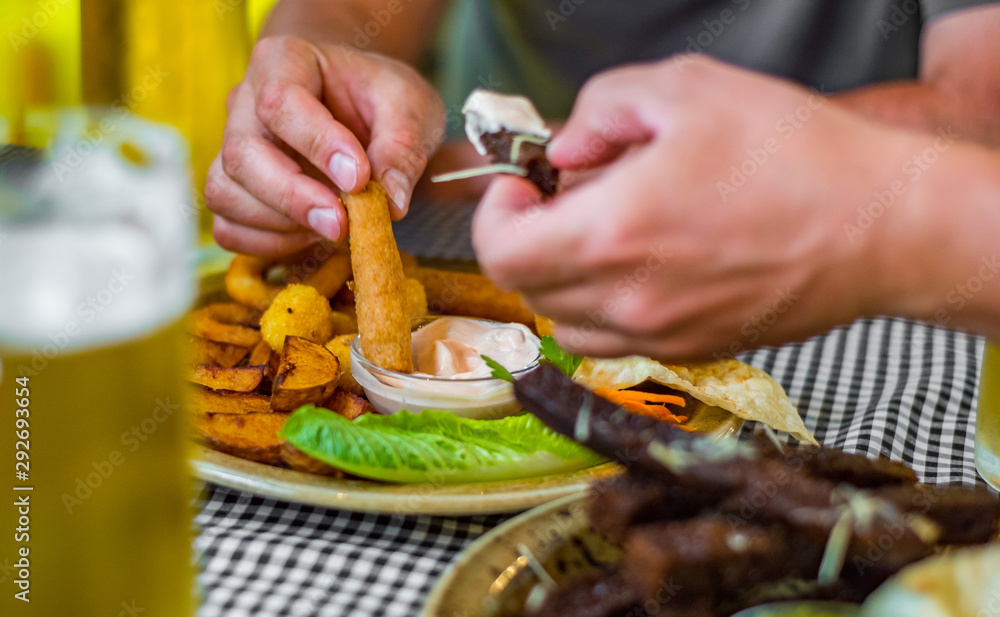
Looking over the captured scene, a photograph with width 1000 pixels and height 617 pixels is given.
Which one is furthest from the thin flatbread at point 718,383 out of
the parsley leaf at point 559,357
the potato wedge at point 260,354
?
the potato wedge at point 260,354

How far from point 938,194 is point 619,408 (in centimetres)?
41

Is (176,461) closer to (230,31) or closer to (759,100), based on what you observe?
(759,100)

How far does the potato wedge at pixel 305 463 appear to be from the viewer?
1182 mm

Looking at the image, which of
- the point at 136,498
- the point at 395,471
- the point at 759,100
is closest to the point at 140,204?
the point at 136,498

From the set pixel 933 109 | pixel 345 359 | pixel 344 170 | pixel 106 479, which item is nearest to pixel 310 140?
pixel 344 170

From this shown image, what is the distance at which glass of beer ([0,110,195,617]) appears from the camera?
0.62m

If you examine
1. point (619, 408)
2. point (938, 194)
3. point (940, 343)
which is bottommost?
point (940, 343)

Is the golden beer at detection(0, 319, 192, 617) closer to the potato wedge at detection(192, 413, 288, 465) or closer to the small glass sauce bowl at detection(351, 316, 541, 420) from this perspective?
the potato wedge at detection(192, 413, 288, 465)

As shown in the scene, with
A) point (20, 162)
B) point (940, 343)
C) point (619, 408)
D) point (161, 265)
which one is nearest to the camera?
point (161, 265)

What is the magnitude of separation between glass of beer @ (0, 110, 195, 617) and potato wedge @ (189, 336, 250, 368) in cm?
72

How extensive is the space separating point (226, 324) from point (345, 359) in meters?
0.33

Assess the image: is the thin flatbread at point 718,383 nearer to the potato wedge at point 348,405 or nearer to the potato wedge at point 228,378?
the potato wedge at point 348,405

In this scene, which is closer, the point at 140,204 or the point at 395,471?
the point at 140,204

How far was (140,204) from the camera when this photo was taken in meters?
0.85
